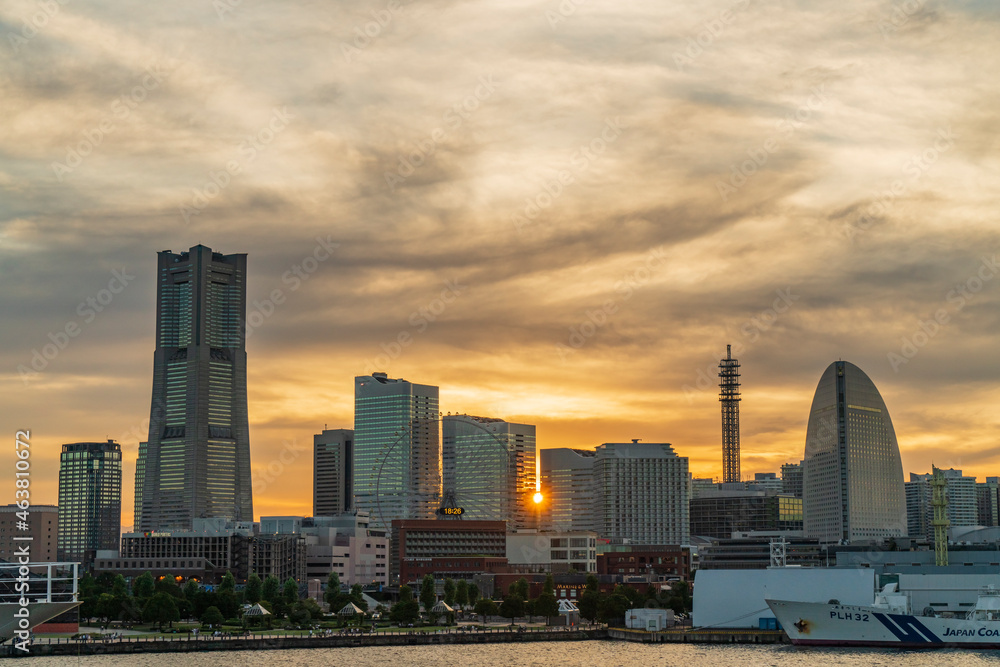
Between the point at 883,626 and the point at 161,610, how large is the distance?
96263 mm

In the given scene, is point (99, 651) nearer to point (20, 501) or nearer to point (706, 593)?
point (20, 501)

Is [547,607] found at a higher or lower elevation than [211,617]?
lower

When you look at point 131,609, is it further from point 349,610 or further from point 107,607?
point 349,610

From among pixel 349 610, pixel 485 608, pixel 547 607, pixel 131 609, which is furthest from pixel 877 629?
pixel 131 609

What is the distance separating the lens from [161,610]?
172000 mm

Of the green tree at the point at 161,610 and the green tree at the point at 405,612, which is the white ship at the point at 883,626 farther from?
the green tree at the point at 161,610

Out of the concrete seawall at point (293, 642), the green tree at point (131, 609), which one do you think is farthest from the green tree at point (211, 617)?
the green tree at point (131, 609)

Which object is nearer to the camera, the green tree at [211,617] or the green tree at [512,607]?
the green tree at [211,617]

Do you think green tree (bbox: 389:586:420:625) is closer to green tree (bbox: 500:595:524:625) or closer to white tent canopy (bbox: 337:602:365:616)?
white tent canopy (bbox: 337:602:365:616)

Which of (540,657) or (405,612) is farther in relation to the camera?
(405,612)

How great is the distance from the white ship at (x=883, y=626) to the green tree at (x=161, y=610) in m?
81.8

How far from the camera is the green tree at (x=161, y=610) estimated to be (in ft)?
563

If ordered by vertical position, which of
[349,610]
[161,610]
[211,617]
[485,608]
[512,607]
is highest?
[161,610]

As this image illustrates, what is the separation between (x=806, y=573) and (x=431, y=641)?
50319 mm
